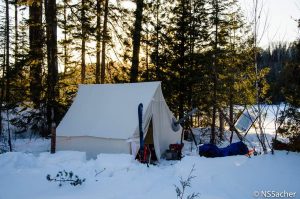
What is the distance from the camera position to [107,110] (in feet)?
39.4

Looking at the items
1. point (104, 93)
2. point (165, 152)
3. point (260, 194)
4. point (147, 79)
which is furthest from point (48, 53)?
point (260, 194)

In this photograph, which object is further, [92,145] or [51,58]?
[51,58]

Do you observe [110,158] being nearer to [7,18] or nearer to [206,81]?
[206,81]

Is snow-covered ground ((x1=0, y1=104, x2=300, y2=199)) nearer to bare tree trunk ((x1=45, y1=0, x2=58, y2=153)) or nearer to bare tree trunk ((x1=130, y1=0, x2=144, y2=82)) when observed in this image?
bare tree trunk ((x1=45, y1=0, x2=58, y2=153))

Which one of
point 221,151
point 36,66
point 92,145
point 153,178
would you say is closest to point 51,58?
point 36,66

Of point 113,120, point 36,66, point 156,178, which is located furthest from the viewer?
point 36,66

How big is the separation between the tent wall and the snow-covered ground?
62.7 inches

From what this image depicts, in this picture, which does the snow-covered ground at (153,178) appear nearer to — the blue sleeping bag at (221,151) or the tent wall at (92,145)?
the blue sleeping bag at (221,151)

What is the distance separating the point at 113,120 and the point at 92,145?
110 cm

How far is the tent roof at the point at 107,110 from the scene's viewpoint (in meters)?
11.2

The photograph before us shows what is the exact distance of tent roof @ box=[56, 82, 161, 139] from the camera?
1122 cm

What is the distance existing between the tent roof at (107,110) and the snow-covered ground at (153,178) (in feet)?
7.26

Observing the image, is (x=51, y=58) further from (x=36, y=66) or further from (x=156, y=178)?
(x=156, y=178)

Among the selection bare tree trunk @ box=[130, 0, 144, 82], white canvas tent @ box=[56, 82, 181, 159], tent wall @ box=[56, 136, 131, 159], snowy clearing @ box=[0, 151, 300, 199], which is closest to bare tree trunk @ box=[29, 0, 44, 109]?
white canvas tent @ box=[56, 82, 181, 159]
